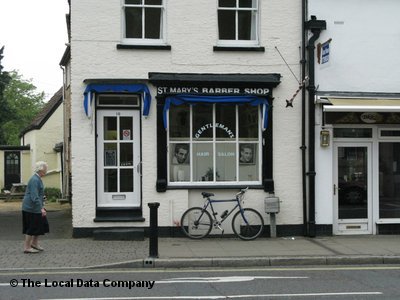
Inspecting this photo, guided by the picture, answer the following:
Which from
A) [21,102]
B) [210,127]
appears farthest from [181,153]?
[21,102]

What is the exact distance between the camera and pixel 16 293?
7.71m

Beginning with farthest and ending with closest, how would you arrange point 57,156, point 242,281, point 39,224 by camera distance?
point 57,156 < point 39,224 < point 242,281

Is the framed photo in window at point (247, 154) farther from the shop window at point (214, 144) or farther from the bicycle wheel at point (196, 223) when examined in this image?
the bicycle wheel at point (196, 223)

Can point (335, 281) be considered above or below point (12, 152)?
below

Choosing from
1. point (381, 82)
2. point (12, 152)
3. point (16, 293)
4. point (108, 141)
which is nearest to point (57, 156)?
point (12, 152)

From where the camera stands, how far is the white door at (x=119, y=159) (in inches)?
503

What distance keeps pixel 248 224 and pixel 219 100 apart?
2.80 m

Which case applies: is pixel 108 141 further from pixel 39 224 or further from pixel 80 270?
pixel 80 270

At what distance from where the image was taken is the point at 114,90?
1248 centimetres

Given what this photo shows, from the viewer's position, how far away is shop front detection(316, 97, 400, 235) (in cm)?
1313

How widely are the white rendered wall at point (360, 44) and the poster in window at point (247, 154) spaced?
211cm

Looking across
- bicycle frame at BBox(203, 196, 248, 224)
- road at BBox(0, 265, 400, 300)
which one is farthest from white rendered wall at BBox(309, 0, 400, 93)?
road at BBox(0, 265, 400, 300)

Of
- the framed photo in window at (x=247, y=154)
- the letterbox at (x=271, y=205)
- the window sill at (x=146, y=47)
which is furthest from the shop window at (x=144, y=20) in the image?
the letterbox at (x=271, y=205)

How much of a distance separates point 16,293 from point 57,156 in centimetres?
2462
